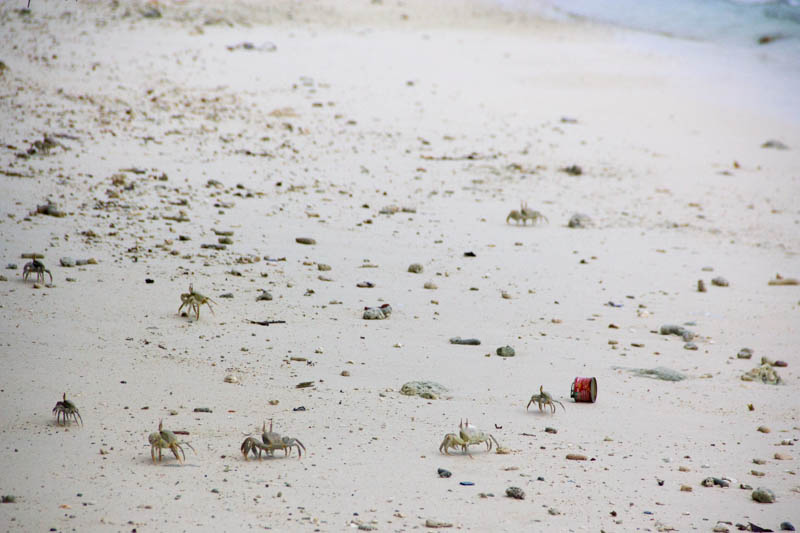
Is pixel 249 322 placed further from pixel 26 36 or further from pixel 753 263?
pixel 26 36

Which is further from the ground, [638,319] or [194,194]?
[194,194]

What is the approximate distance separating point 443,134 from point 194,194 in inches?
156

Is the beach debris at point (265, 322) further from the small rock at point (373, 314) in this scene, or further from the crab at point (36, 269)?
the crab at point (36, 269)

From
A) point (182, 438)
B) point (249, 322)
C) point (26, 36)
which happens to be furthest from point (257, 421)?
point (26, 36)

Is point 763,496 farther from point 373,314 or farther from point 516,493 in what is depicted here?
point 373,314

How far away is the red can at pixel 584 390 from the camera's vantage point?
464cm

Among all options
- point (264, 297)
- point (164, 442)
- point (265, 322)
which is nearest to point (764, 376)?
point (265, 322)

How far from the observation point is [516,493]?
3561mm

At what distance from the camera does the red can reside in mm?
4637

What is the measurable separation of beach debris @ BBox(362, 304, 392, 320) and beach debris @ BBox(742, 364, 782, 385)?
2.27m

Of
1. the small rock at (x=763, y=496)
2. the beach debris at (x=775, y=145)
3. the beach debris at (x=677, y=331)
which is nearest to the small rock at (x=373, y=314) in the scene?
the beach debris at (x=677, y=331)

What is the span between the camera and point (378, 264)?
22.8 ft

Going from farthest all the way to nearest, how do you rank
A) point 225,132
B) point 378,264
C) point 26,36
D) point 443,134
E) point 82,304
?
1. point 26,36
2. point 443,134
3. point 225,132
4. point 378,264
5. point 82,304

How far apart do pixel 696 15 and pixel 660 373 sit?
780 inches
